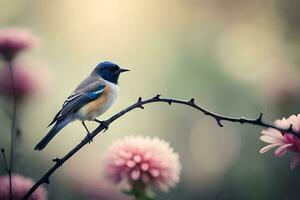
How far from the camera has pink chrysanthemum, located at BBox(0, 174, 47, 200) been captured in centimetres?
50

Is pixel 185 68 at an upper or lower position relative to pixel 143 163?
lower

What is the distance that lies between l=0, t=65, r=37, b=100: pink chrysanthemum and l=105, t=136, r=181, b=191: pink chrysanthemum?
20 centimetres

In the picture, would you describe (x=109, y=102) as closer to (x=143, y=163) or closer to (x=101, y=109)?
(x=101, y=109)

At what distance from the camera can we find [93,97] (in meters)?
0.87

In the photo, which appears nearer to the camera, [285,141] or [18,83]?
[285,141]

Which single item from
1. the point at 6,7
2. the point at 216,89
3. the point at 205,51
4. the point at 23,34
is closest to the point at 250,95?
the point at 216,89

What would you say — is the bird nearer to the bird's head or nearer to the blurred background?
the bird's head

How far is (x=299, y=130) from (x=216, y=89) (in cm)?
105

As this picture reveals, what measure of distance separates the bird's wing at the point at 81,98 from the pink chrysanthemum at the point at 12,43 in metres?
0.12

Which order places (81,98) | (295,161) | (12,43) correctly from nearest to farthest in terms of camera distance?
(295,161) < (12,43) < (81,98)

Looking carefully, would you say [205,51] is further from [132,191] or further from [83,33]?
[132,191]

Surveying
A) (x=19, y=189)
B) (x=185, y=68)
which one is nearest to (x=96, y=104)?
(x=19, y=189)

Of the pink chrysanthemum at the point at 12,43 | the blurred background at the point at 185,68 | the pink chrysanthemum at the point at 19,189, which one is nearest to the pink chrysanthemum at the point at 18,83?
the pink chrysanthemum at the point at 12,43

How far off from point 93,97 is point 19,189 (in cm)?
37
